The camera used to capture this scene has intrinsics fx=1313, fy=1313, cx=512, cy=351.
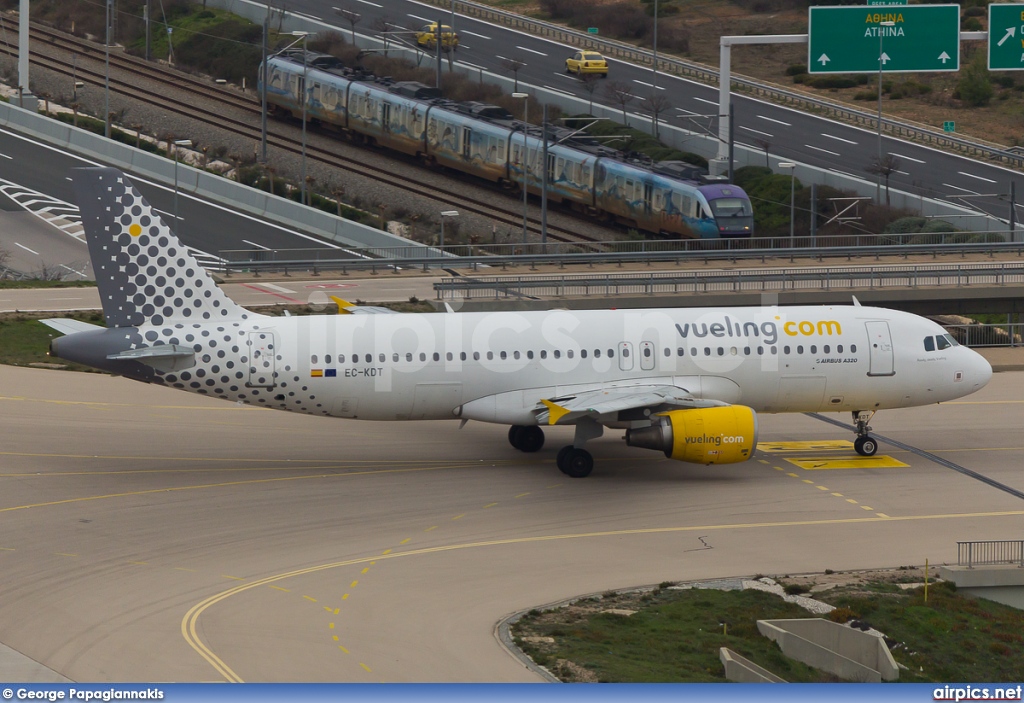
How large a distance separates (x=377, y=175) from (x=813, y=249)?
36.0 m

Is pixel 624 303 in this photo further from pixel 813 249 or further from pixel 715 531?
pixel 715 531

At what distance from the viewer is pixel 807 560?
31.6 m

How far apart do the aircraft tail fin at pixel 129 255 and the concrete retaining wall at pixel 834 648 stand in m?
19.6

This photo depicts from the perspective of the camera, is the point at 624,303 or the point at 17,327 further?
the point at 624,303

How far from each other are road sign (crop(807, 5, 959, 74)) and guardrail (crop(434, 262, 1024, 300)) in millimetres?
18371

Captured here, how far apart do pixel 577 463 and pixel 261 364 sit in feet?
31.4

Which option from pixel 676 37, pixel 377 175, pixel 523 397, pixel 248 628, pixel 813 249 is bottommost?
pixel 248 628

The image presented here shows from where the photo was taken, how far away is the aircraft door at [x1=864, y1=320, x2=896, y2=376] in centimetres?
4059

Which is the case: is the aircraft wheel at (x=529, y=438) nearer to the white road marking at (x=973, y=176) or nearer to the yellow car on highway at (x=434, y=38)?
the white road marking at (x=973, y=176)

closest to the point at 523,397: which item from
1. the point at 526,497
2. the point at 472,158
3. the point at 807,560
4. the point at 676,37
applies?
the point at 526,497

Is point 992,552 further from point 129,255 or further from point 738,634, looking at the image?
point 129,255

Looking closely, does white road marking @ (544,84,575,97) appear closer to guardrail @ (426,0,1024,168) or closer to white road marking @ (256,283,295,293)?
guardrail @ (426,0,1024,168)

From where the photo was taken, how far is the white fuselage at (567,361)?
3809cm

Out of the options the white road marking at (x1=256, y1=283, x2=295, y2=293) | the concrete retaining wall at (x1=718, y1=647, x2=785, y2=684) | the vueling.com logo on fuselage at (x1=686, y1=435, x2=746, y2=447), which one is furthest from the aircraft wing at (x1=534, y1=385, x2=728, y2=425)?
the white road marking at (x1=256, y1=283, x2=295, y2=293)
